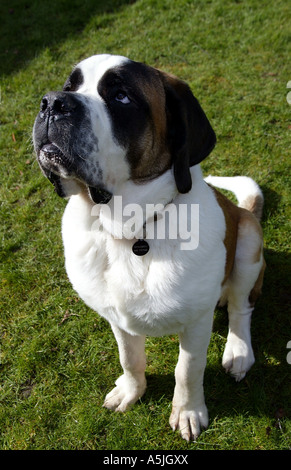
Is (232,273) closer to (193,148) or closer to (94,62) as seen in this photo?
(193,148)

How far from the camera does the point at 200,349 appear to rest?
2.49 metres

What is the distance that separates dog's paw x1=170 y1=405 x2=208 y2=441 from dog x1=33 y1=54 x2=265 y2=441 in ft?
0.89

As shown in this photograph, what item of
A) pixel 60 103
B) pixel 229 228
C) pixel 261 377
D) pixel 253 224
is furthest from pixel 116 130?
pixel 261 377

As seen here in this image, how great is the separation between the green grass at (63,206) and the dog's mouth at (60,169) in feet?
4.95

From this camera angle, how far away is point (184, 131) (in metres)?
2.12

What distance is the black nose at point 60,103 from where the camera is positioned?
6.11 feet

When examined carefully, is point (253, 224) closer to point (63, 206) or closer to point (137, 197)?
point (137, 197)

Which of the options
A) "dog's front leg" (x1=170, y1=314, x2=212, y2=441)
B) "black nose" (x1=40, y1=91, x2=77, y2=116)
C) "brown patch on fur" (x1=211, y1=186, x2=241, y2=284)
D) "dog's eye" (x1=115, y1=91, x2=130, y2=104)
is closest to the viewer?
"black nose" (x1=40, y1=91, x2=77, y2=116)

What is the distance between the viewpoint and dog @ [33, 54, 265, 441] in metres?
1.96

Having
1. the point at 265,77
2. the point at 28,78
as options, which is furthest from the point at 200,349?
the point at 28,78

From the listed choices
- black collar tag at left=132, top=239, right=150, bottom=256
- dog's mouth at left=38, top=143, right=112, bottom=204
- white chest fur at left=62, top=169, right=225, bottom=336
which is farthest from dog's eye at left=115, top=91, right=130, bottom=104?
black collar tag at left=132, top=239, right=150, bottom=256

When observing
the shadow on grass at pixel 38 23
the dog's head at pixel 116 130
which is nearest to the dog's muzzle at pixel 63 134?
the dog's head at pixel 116 130

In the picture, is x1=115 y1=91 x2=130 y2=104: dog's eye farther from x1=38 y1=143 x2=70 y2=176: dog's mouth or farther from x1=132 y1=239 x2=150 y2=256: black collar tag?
x1=132 y1=239 x2=150 y2=256: black collar tag

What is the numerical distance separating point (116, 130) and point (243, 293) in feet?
4.74
